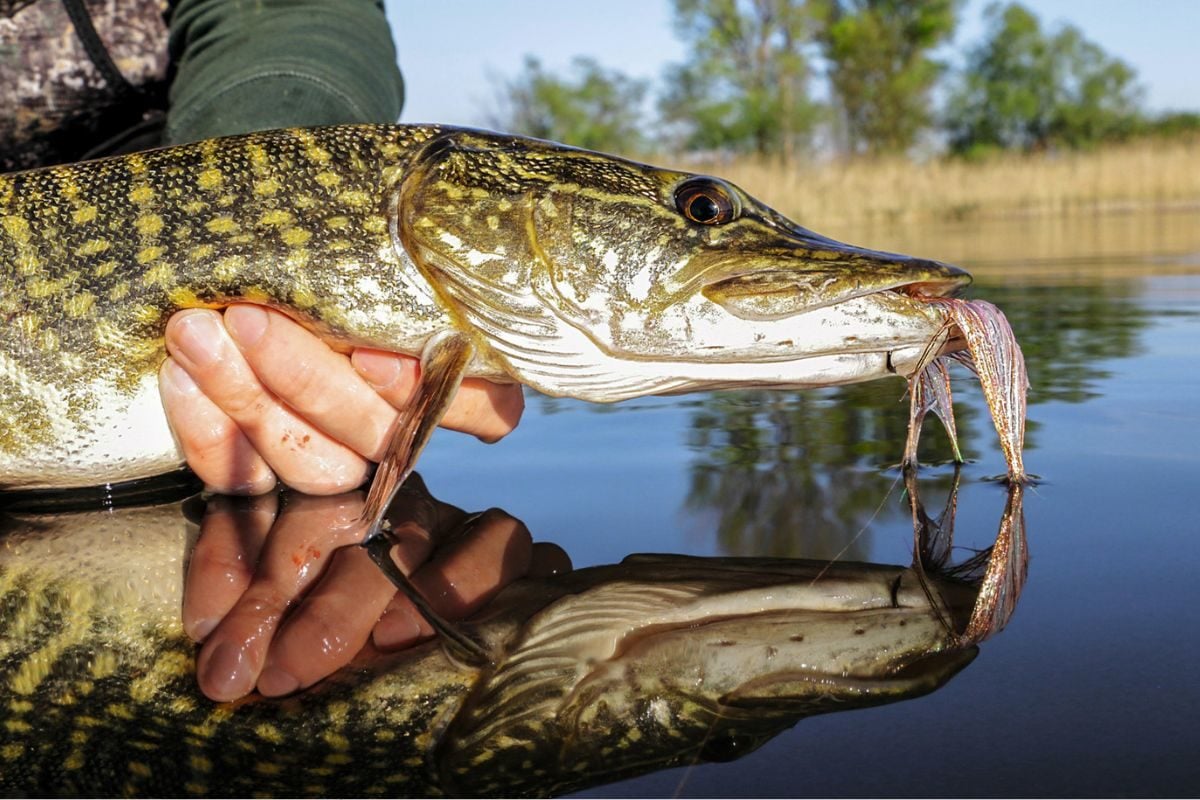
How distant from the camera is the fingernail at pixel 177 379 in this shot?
2.41m

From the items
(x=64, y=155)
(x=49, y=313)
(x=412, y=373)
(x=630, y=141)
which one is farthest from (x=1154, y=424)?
(x=630, y=141)

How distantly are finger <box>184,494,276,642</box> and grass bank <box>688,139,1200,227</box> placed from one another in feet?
60.2

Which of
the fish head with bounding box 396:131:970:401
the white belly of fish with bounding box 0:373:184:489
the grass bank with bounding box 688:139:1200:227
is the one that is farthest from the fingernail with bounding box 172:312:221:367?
the grass bank with bounding box 688:139:1200:227

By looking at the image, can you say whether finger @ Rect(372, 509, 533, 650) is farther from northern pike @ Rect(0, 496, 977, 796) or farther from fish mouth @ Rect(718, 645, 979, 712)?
fish mouth @ Rect(718, 645, 979, 712)

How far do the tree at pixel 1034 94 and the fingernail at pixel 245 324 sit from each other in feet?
164

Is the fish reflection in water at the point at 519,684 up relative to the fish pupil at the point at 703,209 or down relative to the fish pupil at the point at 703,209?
down

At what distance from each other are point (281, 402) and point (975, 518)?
1557mm

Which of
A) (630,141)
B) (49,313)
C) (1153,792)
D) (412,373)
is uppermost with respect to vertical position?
(630,141)

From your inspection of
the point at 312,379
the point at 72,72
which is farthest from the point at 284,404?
the point at 72,72

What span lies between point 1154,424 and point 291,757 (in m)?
2.31

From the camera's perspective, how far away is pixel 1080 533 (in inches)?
73.5

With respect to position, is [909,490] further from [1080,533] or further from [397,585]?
[397,585]

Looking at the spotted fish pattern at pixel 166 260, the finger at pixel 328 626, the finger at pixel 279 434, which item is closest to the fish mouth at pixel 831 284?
the spotted fish pattern at pixel 166 260

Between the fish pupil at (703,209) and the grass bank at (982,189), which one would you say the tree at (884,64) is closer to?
the grass bank at (982,189)
